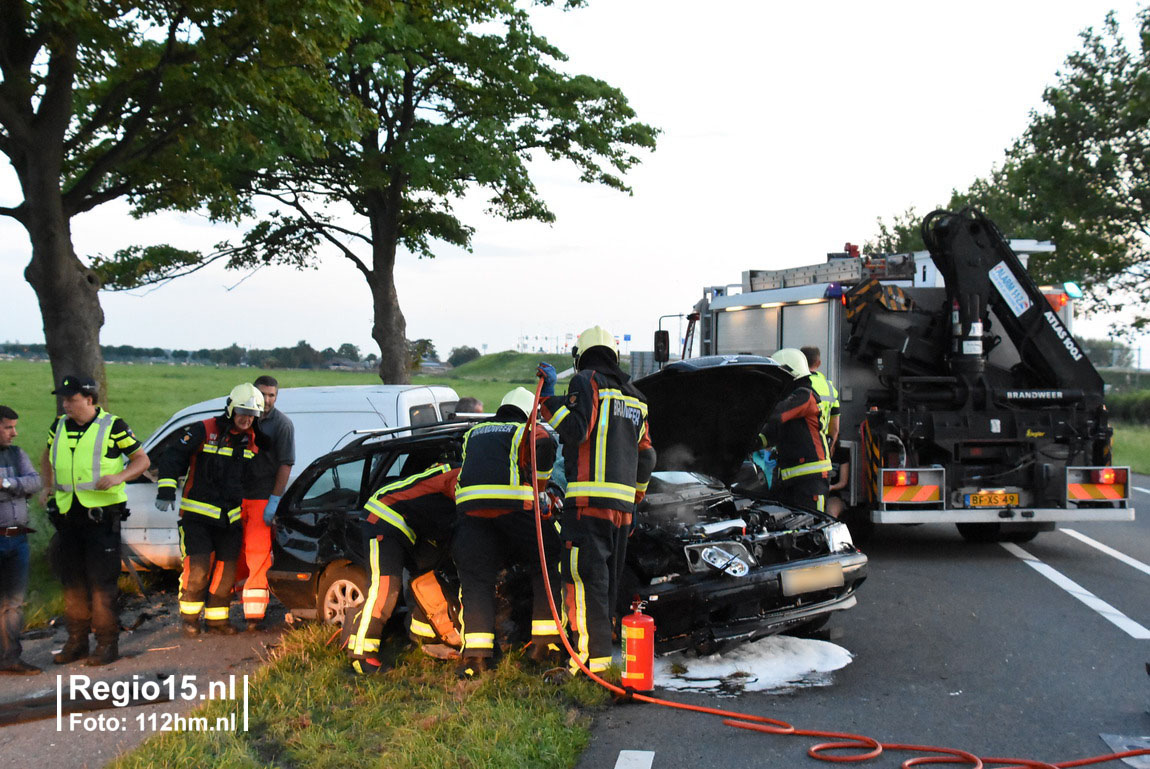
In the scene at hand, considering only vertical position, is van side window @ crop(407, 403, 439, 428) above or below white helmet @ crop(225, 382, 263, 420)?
below

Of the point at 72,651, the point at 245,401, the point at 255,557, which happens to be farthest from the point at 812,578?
the point at 72,651

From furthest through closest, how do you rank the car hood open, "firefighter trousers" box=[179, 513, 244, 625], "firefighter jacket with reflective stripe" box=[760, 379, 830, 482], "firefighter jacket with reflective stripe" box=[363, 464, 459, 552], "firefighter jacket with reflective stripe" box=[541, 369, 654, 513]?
1. "firefighter jacket with reflective stripe" box=[760, 379, 830, 482]
2. "firefighter trousers" box=[179, 513, 244, 625]
3. the car hood open
4. "firefighter jacket with reflective stripe" box=[363, 464, 459, 552]
5. "firefighter jacket with reflective stripe" box=[541, 369, 654, 513]

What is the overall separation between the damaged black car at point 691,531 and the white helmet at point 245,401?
696mm

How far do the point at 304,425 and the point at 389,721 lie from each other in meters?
4.17

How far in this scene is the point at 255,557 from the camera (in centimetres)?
710

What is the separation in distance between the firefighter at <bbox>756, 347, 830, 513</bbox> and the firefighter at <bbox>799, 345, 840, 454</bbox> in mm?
300

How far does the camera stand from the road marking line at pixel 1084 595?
6.49 m

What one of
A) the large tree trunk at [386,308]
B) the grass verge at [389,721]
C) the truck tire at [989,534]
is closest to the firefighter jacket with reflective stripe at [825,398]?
the truck tire at [989,534]

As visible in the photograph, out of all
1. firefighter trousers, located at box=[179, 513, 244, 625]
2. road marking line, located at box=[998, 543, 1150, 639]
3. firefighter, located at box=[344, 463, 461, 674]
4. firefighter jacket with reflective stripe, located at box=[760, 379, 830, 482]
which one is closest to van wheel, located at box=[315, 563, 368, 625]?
firefighter, located at box=[344, 463, 461, 674]

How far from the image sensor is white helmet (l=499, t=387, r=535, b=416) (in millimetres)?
5641

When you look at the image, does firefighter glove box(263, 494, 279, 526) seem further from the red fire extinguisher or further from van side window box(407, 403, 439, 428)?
the red fire extinguisher

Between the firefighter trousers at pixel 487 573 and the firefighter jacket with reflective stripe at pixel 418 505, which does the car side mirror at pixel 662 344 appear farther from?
the firefighter trousers at pixel 487 573

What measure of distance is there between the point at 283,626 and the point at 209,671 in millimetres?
1142

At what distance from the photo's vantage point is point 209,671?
5.92 metres
